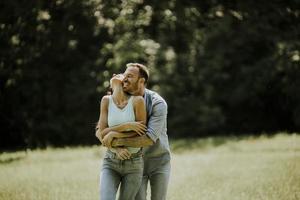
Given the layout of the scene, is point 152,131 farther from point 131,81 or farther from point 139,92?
point 131,81

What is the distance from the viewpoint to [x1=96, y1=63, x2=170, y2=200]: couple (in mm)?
5629

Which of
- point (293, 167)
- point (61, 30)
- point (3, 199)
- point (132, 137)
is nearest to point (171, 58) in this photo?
point (61, 30)

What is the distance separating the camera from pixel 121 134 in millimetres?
5715

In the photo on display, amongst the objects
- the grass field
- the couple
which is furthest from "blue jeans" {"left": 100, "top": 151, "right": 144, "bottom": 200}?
the grass field

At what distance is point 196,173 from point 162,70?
15.7m

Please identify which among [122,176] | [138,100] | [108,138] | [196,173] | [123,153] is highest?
[138,100]

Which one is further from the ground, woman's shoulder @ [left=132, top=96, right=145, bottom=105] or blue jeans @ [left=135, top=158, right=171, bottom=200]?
woman's shoulder @ [left=132, top=96, right=145, bottom=105]

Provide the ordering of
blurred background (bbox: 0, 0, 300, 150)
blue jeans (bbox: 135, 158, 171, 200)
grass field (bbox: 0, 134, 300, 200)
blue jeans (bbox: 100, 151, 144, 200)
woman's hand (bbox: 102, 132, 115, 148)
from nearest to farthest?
1. blue jeans (bbox: 100, 151, 144, 200)
2. woman's hand (bbox: 102, 132, 115, 148)
3. blue jeans (bbox: 135, 158, 171, 200)
4. grass field (bbox: 0, 134, 300, 200)
5. blurred background (bbox: 0, 0, 300, 150)

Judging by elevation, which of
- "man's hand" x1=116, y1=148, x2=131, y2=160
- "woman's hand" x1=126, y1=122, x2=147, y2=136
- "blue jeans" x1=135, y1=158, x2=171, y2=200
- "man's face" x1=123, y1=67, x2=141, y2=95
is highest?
"man's face" x1=123, y1=67, x2=141, y2=95

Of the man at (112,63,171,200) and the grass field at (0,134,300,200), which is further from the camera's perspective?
the grass field at (0,134,300,200)

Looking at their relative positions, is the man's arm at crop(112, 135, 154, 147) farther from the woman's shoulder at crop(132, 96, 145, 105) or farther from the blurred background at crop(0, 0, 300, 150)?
the blurred background at crop(0, 0, 300, 150)

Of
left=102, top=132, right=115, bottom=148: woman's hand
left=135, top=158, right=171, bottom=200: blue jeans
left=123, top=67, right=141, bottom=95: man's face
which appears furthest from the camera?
left=135, top=158, right=171, bottom=200: blue jeans

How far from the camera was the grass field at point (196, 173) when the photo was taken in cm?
909

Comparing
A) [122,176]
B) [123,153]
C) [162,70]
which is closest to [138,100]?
[123,153]
